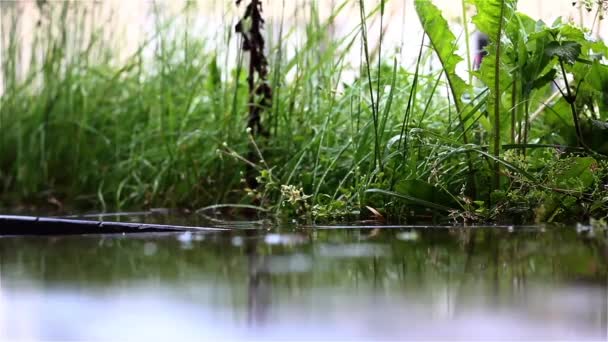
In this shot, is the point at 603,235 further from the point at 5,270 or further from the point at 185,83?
the point at 185,83

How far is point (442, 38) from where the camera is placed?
6.41ft

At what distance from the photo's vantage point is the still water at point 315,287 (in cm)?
75

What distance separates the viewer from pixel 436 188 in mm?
1848

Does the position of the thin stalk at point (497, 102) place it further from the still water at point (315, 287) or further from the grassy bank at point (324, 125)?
the still water at point (315, 287)

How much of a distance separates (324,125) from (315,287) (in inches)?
51.7

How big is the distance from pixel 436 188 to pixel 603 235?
0.50 meters

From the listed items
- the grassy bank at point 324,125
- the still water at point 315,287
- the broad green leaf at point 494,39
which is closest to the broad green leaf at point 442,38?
the grassy bank at point 324,125

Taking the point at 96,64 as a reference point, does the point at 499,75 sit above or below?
below

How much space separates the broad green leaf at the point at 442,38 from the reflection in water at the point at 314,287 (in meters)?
0.52

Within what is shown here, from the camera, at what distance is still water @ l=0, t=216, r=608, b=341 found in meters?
0.75

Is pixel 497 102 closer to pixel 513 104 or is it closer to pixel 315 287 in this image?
pixel 513 104

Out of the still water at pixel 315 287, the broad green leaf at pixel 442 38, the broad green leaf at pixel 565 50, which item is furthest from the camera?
the broad green leaf at pixel 442 38

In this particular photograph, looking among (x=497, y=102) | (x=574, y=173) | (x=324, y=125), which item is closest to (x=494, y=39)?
(x=497, y=102)

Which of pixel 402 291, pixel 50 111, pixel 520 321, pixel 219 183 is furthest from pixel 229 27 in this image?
pixel 520 321
